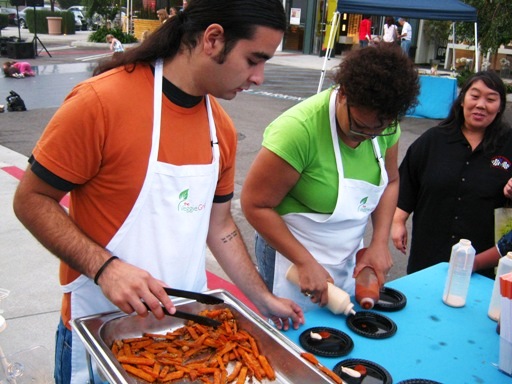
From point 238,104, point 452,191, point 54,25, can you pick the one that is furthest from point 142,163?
point 54,25

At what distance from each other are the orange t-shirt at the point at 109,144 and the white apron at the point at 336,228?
625mm

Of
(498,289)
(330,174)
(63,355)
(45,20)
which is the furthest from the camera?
(45,20)

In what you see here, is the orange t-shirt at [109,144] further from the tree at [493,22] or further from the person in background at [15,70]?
the person in background at [15,70]

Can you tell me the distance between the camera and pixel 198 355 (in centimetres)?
149

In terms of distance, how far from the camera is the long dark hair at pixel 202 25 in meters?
1.46

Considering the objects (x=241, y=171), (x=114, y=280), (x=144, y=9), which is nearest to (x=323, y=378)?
(x=114, y=280)

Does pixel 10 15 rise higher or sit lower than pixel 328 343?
higher

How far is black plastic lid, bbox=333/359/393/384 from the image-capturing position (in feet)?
5.05

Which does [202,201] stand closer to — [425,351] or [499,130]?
[425,351]

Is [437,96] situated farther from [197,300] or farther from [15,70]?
[15,70]

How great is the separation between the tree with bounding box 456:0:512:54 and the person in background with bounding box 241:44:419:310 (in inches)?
445

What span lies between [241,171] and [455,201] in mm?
4059

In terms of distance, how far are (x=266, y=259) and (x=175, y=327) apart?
2.77ft

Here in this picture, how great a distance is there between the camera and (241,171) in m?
6.58
